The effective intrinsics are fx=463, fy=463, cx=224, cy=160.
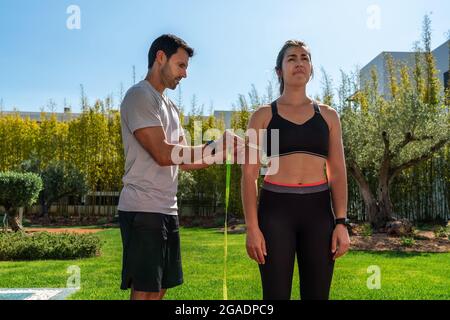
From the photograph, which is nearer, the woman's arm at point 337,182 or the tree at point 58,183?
the woman's arm at point 337,182

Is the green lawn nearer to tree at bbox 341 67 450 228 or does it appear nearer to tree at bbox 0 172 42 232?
tree at bbox 341 67 450 228

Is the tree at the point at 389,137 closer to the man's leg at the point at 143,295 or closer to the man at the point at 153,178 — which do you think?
the man at the point at 153,178

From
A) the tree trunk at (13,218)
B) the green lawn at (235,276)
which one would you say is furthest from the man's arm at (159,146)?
the tree trunk at (13,218)

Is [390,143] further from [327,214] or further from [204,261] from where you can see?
[327,214]

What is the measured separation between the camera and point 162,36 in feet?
7.53

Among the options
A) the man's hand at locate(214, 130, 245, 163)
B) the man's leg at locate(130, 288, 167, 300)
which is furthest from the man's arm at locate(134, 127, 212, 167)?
the man's leg at locate(130, 288, 167, 300)

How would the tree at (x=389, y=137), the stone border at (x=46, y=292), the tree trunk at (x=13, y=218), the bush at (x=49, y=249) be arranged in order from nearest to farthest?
the stone border at (x=46, y=292) < the bush at (x=49, y=249) < the tree at (x=389, y=137) < the tree trunk at (x=13, y=218)

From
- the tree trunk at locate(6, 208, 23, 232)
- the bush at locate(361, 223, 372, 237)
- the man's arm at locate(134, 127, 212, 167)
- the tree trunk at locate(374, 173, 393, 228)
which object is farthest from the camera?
the tree trunk at locate(6, 208, 23, 232)

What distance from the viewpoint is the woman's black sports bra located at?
2.19 meters

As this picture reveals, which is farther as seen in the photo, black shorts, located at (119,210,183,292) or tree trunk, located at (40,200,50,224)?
tree trunk, located at (40,200,50,224)

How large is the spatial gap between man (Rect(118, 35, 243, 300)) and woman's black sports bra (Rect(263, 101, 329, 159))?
0.65 ft

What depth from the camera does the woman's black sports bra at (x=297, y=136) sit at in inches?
86.3

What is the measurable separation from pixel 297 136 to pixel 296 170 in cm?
16
